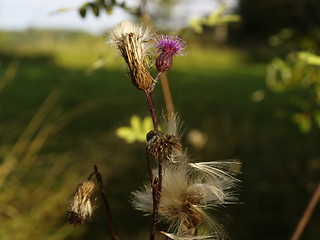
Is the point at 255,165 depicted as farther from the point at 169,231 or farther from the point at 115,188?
the point at 169,231

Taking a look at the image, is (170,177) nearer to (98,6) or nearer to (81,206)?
(81,206)

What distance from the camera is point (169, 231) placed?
54 centimetres

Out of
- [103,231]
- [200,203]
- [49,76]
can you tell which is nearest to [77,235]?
[103,231]

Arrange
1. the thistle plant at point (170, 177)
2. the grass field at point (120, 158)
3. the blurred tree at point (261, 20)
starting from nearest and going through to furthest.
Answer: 1. the thistle plant at point (170, 177)
2. the grass field at point (120, 158)
3. the blurred tree at point (261, 20)

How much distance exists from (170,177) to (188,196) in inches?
1.1

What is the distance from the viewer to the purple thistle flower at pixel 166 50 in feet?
1.65

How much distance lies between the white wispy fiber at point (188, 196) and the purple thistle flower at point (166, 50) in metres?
0.11

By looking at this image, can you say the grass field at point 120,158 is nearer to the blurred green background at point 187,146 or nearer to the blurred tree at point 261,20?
the blurred green background at point 187,146

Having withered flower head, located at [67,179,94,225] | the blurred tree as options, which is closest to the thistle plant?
withered flower head, located at [67,179,94,225]

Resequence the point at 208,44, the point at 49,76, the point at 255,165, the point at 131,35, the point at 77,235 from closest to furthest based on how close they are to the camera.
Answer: the point at 131,35 → the point at 77,235 → the point at 255,165 → the point at 49,76 → the point at 208,44

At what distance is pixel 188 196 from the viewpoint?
56 cm

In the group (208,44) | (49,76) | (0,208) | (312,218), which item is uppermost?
(208,44)

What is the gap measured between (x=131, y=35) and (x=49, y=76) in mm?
10167

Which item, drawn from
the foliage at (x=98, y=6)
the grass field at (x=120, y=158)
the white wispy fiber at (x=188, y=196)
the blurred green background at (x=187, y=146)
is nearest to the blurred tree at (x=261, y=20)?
the blurred green background at (x=187, y=146)
